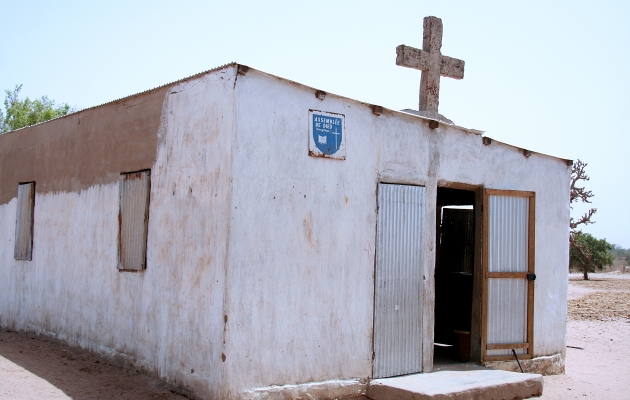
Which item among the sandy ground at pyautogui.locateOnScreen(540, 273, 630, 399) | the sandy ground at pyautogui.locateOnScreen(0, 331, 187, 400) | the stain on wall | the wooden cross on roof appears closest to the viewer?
the sandy ground at pyautogui.locateOnScreen(0, 331, 187, 400)

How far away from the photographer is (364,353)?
7020mm

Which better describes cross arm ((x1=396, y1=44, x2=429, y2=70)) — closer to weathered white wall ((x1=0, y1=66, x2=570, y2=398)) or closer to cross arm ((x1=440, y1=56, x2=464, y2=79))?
cross arm ((x1=440, y1=56, x2=464, y2=79))

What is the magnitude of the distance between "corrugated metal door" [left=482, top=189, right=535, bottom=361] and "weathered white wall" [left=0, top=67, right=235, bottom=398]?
3.93 metres

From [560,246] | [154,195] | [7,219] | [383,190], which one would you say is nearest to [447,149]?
[383,190]

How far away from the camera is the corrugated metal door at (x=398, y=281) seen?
23.7 ft

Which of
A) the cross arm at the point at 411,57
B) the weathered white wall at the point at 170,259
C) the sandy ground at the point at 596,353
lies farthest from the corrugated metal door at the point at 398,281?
the cross arm at the point at 411,57

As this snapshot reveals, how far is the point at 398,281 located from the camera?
24.4 feet

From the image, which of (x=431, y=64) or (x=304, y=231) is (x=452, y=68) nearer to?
(x=431, y=64)

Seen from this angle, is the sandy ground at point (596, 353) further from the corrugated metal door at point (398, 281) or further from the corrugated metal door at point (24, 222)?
the corrugated metal door at point (24, 222)

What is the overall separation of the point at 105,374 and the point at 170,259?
5.74ft

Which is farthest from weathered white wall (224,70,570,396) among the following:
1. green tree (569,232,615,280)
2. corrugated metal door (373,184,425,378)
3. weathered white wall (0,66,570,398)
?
green tree (569,232,615,280)

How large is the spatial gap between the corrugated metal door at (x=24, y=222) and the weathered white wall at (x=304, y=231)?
18.0 feet

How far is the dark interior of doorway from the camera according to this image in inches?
392

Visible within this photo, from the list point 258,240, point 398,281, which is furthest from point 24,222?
point 398,281
